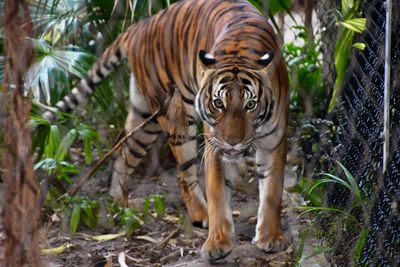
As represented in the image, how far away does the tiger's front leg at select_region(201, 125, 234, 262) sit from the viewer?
3523 mm

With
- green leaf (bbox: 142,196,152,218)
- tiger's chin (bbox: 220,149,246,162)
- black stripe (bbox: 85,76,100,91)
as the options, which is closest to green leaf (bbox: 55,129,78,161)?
green leaf (bbox: 142,196,152,218)

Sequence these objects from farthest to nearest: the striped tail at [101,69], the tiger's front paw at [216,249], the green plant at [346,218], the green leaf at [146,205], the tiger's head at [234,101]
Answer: the striped tail at [101,69] → the green leaf at [146,205] → the tiger's front paw at [216,249] → the tiger's head at [234,101] → the green plant at [346,218]

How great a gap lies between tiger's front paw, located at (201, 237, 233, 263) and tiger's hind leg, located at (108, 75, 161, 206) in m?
1.00

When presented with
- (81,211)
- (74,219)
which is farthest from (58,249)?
(81,211)

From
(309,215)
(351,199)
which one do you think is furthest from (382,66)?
(309,215)

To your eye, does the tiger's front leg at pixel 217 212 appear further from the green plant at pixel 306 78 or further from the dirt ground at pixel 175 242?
the green plant at pixel 306 78

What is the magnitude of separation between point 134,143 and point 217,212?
1043mm

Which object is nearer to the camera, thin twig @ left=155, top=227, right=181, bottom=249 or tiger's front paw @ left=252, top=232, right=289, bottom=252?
tiger's front paw @ left=252, top=232, right=289, bottom=252

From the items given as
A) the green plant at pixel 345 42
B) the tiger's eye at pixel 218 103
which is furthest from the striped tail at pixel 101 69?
the green plant at pixel 345 42

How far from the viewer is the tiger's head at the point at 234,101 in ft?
11.1

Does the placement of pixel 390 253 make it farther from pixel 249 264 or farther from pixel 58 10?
pixel 58 10

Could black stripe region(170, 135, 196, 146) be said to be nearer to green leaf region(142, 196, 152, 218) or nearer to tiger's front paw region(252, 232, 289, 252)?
green leaf region(142, 196, 152, 218)

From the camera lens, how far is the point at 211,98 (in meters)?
3.48

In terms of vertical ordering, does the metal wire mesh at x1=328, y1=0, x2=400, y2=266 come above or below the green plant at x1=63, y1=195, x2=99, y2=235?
above
